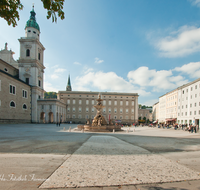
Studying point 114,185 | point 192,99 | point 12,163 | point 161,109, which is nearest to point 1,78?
point 12,163

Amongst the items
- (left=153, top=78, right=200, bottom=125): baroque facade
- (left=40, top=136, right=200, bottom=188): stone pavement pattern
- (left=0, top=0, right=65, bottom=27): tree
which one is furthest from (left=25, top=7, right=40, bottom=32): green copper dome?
(left=40, top=136, right=200, bottom=188): stone pavement pattern

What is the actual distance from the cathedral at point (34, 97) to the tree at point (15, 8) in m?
40.8

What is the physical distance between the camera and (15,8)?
3.67 m

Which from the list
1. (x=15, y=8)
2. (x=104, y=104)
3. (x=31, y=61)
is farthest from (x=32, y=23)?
(x=15, y=8)

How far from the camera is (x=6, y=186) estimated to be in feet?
11.3

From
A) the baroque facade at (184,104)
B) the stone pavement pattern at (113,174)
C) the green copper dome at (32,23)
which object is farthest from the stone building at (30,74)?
the stone pavement pattern at (113,174)

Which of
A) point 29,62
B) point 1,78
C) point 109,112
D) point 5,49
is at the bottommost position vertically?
point 109,112

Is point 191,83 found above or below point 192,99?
above

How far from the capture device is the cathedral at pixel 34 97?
137 ft

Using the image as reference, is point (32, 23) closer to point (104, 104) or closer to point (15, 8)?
point (104, 104)

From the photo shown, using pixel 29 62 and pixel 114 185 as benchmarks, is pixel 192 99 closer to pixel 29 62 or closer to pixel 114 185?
pixel 114 185

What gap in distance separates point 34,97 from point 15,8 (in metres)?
56.0

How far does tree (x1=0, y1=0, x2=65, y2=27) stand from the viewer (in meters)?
3.40

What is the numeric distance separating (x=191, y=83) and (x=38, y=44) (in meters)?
56.8
